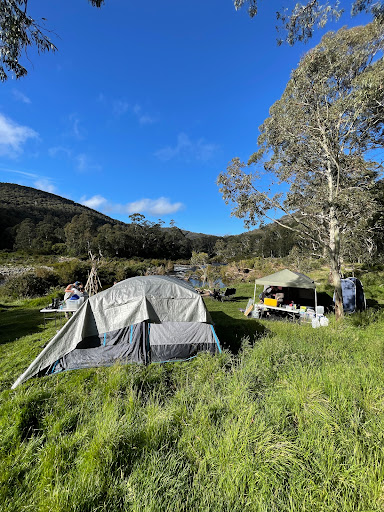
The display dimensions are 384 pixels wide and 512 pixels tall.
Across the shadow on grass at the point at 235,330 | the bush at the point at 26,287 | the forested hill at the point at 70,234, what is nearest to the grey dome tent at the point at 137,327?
the shadow on grass at the point at 235,330

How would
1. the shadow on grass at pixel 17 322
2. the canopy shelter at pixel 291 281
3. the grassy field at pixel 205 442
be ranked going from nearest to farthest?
the grassy field at pixel 205 442 → the shadow on grass at pixel 17 322 → the canopy shelter at pixel 291 281

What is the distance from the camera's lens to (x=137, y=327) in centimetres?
517

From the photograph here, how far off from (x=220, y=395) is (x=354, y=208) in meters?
8.44

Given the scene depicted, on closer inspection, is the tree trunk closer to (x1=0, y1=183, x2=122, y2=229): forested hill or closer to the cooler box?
the cooler box

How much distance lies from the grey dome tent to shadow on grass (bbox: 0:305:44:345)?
371 centimetres

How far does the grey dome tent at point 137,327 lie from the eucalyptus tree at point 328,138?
553 centimetres

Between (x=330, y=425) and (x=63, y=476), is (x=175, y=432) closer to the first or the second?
(x=63, y=476)

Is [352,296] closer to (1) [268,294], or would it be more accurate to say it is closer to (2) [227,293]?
(1) [268,294]

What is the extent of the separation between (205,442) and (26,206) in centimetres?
8527

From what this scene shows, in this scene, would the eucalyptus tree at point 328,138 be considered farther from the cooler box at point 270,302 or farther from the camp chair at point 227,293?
the camp chair at point 227,293

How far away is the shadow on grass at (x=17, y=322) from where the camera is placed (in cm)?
734

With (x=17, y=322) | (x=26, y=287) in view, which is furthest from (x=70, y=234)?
(x=17, y=322)

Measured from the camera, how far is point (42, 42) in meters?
4.61

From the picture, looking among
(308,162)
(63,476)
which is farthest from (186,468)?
(308,162)
